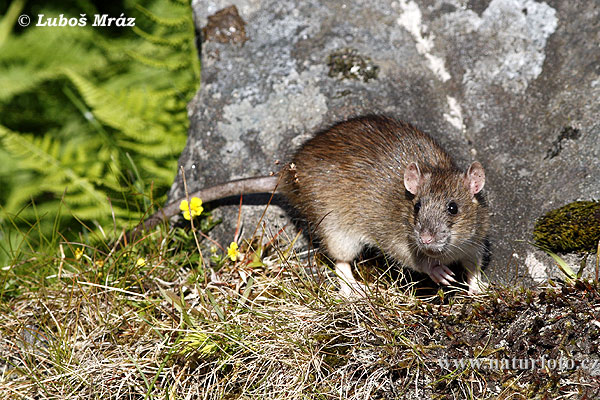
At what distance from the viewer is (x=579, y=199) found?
14.2ft

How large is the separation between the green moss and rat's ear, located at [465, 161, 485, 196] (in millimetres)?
549

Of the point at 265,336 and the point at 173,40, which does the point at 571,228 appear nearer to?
the point at 265,336

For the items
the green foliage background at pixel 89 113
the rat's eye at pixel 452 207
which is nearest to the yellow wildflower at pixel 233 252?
the green foliage background at pixel 89 113

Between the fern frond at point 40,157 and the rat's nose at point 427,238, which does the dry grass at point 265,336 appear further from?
the fern frond at point 40,157

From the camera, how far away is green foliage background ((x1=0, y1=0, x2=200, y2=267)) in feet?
19.5

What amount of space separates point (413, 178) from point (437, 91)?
1.32 meters

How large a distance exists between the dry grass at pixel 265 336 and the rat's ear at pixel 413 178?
2.34 ft

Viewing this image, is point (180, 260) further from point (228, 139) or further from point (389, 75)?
point (389, 75)

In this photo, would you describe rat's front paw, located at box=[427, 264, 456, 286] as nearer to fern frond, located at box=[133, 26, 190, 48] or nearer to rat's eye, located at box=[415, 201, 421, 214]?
rat's eye, located at box=[415, 201, 421, 214]

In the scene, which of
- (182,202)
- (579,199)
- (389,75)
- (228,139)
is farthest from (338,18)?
(579,199)

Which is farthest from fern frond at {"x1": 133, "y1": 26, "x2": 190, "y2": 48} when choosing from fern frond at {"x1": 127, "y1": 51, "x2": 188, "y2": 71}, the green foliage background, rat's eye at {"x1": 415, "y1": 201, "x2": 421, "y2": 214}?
rat's eye at {"x1": 415, "y1": 201, "x2": 421, "y2": 214}

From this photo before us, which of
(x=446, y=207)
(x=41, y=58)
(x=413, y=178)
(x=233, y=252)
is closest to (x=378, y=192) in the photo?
(x=413, y=178)

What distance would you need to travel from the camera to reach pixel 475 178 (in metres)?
4.31

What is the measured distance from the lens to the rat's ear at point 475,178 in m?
4.26
